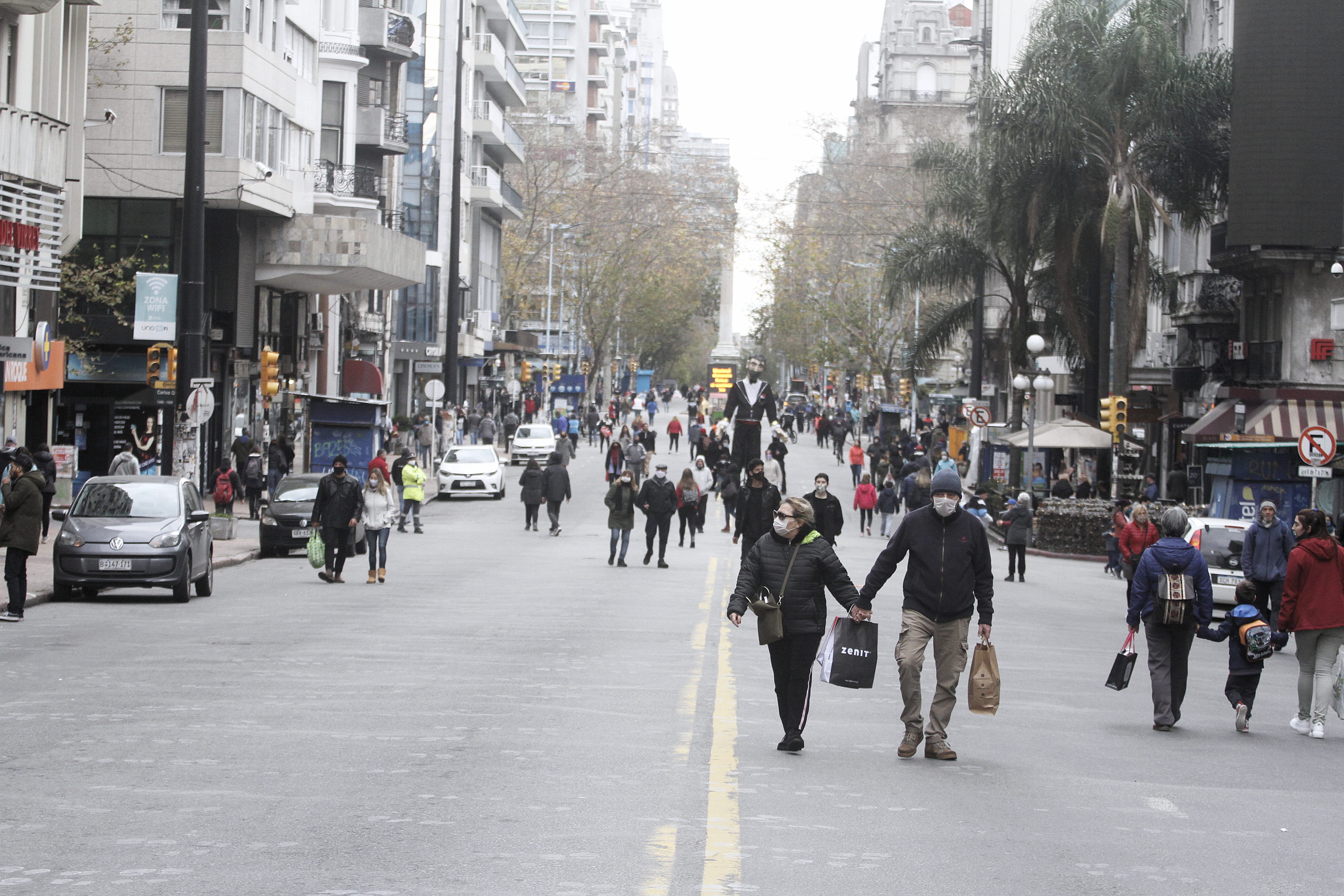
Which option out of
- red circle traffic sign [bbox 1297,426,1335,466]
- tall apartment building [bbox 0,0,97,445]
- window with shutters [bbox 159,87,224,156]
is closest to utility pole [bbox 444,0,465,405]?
window with shutters [bbox 159,87,224,156]

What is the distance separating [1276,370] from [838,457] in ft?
109

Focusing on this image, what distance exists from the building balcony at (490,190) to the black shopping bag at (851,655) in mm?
64552

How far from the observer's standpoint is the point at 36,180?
28281mm

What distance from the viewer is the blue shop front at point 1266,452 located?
99.9 ft

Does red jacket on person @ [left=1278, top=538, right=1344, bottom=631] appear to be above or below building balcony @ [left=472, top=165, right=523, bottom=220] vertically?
below

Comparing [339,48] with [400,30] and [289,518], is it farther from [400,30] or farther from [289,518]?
[289,518]

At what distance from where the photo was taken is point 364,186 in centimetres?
4822

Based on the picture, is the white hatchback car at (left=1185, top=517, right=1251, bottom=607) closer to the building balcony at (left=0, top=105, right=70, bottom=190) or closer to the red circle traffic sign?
the red circle traffic sign

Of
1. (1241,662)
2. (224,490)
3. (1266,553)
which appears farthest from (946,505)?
(224,490)

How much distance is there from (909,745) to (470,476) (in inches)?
1448

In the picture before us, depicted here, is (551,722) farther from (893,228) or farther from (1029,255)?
(893,228)

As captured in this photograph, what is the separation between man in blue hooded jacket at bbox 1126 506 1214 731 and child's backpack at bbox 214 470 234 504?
22120mm

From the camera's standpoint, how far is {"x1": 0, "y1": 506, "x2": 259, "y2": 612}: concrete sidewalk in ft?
66.8

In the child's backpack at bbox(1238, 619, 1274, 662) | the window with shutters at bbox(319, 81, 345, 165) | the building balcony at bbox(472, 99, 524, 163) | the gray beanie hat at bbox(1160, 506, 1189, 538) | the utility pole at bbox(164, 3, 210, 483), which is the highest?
the building balcony at bbox(472, 99, 524, 163)
